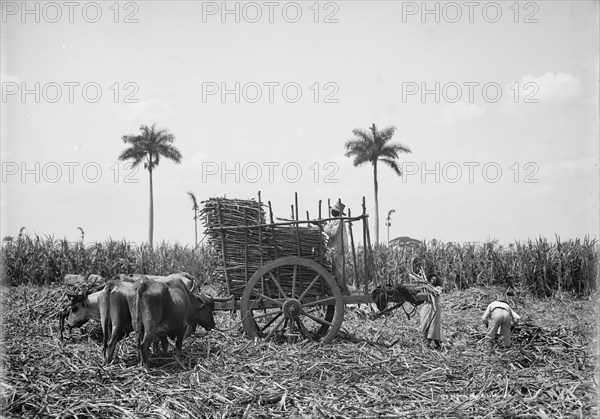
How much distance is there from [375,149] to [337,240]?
1152 inches

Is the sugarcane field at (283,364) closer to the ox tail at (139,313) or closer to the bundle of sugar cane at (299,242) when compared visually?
the bundle of sugar cane at (299,242)

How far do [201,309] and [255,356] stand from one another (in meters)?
1.08

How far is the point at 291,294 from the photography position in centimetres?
827

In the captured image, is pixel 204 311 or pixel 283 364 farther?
pixel 204 311

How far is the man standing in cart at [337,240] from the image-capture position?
851cm

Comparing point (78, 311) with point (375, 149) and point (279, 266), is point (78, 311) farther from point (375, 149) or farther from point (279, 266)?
point (375, 149)

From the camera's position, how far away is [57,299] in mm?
11281

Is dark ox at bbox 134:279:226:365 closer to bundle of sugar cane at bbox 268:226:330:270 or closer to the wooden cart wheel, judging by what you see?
the wooden cart wheel

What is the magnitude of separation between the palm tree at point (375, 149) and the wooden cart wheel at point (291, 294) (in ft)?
94.5

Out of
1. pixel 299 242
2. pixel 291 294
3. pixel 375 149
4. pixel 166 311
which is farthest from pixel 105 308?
pixel 375 149

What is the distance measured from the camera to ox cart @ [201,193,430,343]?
8109 millimetres

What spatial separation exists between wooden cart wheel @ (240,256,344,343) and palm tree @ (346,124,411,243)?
94.5 feet

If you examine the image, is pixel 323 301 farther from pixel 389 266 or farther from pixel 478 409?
pixel 389 266

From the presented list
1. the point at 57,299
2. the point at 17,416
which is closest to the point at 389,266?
the point at 57,299
